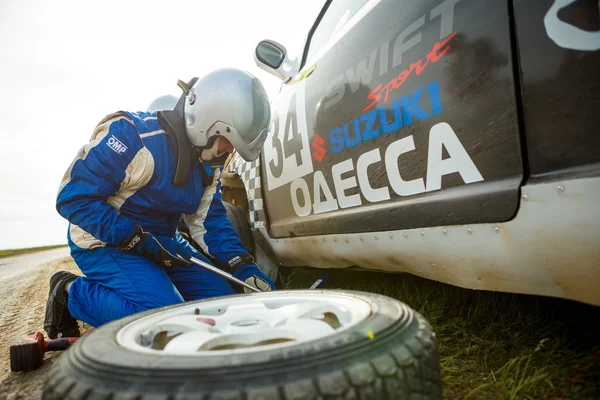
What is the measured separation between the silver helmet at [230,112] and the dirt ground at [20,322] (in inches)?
45.8

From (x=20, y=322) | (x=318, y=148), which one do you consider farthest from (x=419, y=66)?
(x=20, y=322)

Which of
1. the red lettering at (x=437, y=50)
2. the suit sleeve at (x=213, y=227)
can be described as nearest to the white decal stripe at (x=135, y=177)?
the suit sleeve at (x=213, y=227)

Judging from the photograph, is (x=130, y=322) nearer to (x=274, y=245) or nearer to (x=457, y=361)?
(x=457, y=361)

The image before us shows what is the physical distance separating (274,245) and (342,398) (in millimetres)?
1585

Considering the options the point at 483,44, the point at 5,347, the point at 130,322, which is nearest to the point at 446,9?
the point at 483,44

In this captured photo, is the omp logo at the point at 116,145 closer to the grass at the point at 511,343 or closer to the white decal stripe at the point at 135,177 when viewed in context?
the white decal stripe at the point at 135,177

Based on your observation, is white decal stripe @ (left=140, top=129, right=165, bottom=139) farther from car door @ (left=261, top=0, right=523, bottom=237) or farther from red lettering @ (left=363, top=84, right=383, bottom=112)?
red lettering @ (left=363, top=84, right=383, bottom=112)

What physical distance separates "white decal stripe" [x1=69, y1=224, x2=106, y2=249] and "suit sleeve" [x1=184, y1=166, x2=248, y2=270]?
0.55 meters

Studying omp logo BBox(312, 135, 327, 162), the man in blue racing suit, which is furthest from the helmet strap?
omp logo BBox(312, 135, 327, 162)

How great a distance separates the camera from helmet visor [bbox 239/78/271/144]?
6.30ft

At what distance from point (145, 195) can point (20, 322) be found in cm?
127

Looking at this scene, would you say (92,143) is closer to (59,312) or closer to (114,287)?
(114,287)

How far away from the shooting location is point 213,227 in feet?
7.55

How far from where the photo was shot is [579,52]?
0.80 meters
